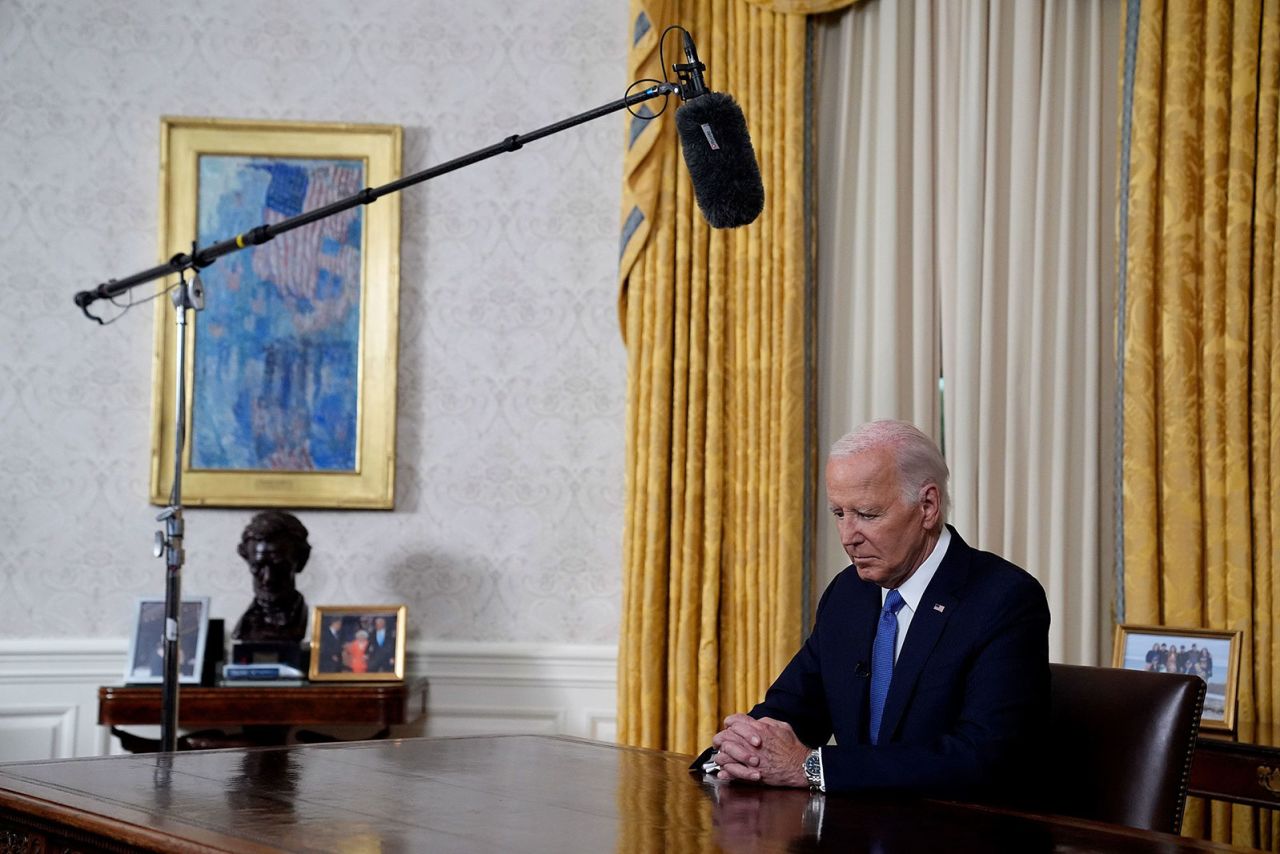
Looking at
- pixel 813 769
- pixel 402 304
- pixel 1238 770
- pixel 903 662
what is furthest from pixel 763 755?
pixel 402 304

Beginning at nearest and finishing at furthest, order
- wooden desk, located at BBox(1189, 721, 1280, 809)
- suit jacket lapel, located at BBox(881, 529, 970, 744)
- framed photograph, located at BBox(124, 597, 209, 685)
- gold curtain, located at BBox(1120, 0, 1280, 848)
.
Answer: suit jacket lapel, located at BBox(881, 529, 970, 744) < wooden desk, located at BBox(1189, 721, 1280, 809) < gold curtain, located at BBox(1120, 0, 1280, 848) < framed photograph, located at BBox(124, 597, 209, 685)

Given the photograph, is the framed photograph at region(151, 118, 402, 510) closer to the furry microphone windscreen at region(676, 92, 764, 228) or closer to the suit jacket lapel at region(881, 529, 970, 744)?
the furry microphone windscreen at region(676, 92, 764, 228)

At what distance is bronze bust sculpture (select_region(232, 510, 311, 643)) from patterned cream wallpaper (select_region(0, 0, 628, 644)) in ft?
1.23

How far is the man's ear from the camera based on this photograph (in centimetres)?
294

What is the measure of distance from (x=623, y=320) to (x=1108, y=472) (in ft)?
5.77

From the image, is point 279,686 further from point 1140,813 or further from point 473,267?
point 1140,813

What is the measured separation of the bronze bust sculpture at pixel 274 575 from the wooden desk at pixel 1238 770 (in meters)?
2.84

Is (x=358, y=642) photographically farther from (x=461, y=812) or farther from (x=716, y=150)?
(x=461, y=812)

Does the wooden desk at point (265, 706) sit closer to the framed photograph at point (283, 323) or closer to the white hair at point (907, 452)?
the framed photograph at point (283, 323)

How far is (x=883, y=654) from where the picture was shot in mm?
2932

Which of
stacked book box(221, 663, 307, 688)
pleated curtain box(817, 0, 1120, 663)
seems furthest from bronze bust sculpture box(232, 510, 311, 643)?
pleated curtain box(817, 0, 1120, 663)

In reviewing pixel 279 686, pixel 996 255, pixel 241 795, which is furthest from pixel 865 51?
pixel 241 795

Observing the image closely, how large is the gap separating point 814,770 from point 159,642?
2938 mm

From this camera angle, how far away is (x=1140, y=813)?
2506 millimetres
